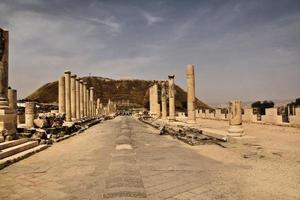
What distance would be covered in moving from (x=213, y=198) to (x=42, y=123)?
14822 mm

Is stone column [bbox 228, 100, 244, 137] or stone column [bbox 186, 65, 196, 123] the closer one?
stone column [bbox 228, 100, 244, 137]

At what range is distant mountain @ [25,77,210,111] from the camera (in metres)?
134

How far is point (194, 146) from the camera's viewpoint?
14.0 metres

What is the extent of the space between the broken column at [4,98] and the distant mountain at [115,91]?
114818mm

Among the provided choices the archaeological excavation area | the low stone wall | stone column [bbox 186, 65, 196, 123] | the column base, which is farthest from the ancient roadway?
stone column [bbox 186, 65, 196, 123]

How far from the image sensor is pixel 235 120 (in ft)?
51.6

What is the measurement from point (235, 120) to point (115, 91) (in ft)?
430

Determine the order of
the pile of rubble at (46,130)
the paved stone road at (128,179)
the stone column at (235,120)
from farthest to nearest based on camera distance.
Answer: the stone column at (235,120), the pile of rubble at (46,130), the paved stone road at (128,179)

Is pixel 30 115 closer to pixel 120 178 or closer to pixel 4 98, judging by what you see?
pixel 4 98

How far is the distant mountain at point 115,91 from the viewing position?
133625 mm

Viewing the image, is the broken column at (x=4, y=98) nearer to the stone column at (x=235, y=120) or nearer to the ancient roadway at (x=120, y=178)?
the ancient roadway at (x=120, y=178)

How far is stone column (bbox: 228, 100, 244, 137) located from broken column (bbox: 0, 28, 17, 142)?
941cm

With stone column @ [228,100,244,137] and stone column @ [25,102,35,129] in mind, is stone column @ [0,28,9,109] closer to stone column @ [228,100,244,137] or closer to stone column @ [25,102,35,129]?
stone column @ [25,102,35,129]

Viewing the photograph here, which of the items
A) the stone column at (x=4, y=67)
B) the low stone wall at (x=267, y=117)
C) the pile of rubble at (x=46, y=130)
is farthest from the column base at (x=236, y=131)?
the stone column at (x=4, y=67)
